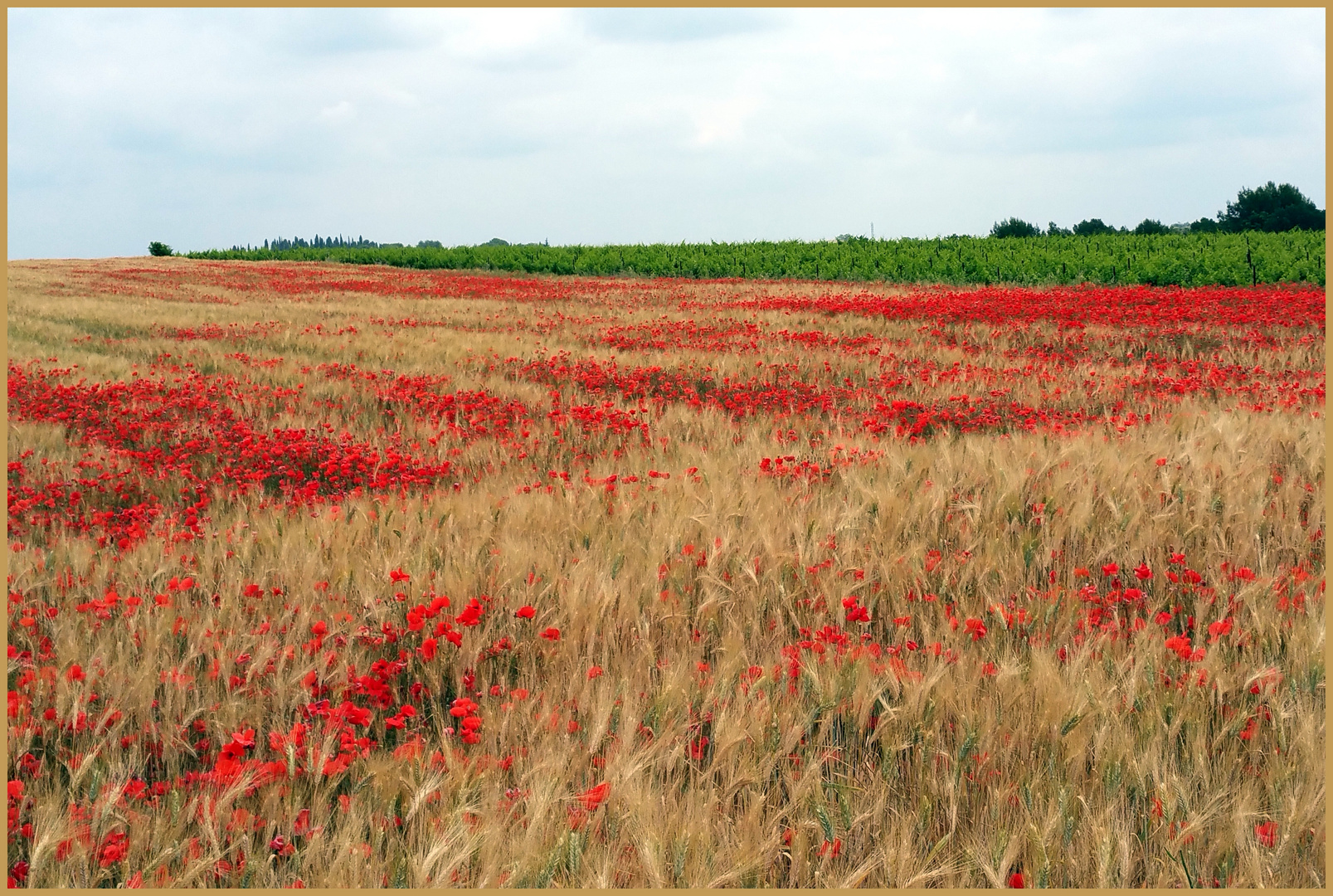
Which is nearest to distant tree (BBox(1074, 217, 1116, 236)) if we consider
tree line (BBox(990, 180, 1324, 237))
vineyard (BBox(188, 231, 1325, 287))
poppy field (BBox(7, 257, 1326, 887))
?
tree line (BBox(990, 180, 1324, 237))

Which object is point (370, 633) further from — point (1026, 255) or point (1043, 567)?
point (1026, 255)

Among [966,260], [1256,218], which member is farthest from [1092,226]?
[966,260]

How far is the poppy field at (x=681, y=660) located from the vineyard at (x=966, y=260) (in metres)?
22.9

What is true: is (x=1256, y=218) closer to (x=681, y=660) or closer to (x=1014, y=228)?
(x=1014, y=228)

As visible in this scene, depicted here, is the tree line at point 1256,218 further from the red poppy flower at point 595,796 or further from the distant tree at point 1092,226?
the red poppy flower at point 595,796

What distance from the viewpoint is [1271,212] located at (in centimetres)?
5828

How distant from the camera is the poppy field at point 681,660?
6.04ft

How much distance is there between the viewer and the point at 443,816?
1.86 meters

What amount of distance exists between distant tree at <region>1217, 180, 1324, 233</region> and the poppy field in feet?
210

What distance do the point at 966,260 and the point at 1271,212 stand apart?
4145cm

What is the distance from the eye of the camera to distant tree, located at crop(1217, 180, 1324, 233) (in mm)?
56156

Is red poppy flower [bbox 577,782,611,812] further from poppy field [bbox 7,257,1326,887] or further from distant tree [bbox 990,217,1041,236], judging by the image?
distant tree [bbox 990,217,1041,236]

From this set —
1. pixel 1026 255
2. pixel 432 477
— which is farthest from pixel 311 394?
pixel 1026 255

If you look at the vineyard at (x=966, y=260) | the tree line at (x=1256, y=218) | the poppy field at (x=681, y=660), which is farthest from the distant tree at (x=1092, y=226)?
the poppy field at (x=681, y=660)
